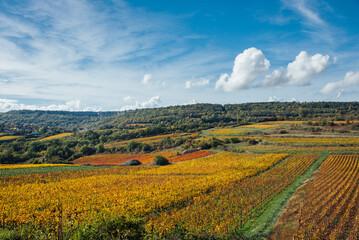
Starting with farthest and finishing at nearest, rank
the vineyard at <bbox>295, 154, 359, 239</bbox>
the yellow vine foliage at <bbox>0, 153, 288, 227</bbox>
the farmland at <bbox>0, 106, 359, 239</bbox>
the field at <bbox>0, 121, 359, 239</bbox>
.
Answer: the yellow vine foliage at <bbox>0, 153, 288, 227</bbox>, the vineyard at <bbox>295, 154, 359, 239</bbox>, the field at <bbox>0, 121, 359, 239</bbox>, the farmland at <bbox>0, 106, 359, 239</bbox>

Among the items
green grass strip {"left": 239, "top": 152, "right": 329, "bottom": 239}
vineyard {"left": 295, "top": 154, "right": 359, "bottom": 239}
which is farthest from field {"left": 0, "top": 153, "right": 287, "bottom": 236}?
vineyard {"left": 295, "top": 154, "right": 359, "bottom": 239}

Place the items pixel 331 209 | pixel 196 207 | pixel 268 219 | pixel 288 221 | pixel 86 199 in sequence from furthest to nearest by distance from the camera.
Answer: pixel 86 199, pixel 196 207, pixel 331 209, pixel 268 219, pixel 288 221

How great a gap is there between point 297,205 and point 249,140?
53479mm

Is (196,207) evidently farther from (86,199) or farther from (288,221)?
(86,199)

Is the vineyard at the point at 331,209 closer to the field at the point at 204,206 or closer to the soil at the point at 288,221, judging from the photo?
the field at the point at 204,206

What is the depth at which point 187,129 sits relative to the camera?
11100cm

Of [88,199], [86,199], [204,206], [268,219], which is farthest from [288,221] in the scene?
[86,199]

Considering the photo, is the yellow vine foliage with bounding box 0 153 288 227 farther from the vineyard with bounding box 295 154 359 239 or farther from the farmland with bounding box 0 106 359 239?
the vineyard with bounding box 295 154 359 239

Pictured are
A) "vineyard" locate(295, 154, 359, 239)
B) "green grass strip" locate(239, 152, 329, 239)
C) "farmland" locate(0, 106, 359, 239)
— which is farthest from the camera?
"green grass strip" locate(239, 152, 329, 239)

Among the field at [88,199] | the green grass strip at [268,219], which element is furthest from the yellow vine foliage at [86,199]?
the green grass strip at [268,219]

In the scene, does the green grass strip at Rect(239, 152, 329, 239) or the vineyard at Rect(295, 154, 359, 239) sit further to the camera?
the green grass strip at Rect(239, 152, 329, 239)

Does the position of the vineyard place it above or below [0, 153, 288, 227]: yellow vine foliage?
above

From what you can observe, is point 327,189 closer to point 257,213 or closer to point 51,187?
point 257,213

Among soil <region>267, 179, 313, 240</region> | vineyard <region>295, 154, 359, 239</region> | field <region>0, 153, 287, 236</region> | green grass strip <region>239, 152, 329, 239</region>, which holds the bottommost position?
field <region>0, 153, 287, 236</region>
